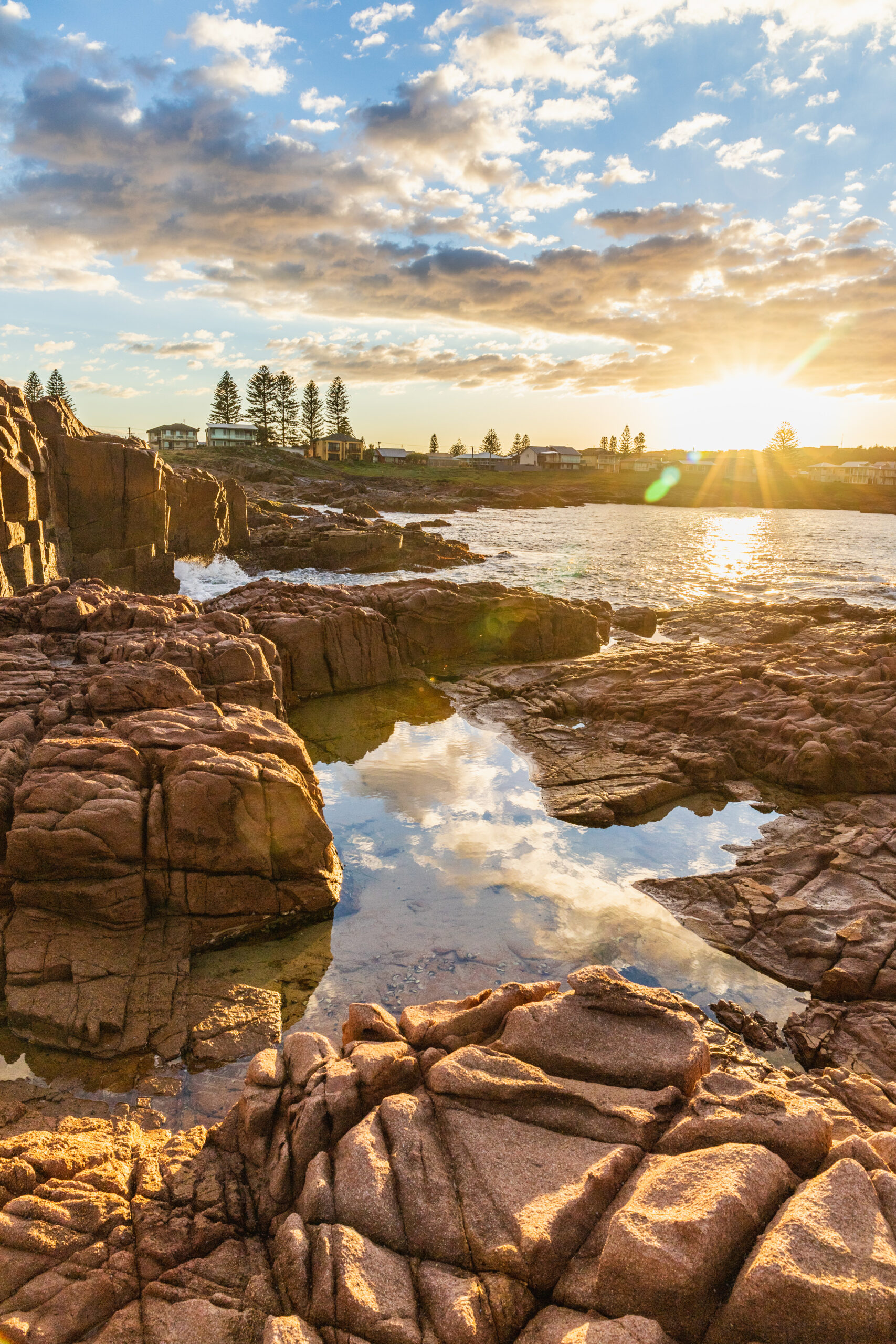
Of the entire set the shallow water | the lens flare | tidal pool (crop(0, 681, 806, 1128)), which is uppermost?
the lens flare

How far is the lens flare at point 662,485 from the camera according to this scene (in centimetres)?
15575

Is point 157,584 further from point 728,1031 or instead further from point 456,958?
point 728,1031

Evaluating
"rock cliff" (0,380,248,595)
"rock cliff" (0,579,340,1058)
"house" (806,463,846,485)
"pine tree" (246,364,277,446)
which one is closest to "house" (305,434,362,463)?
"pine tree" (246,364,277,446)

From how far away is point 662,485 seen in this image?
17150 centimetres

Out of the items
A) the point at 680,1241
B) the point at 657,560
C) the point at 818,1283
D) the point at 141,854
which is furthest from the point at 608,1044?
the point at 657,560

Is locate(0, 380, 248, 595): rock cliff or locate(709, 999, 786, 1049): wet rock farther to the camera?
locate(0, 380, 248, 595): rock cliff

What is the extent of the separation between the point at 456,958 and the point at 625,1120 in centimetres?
498

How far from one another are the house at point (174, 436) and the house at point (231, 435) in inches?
156

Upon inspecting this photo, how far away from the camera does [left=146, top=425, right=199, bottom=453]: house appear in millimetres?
143750

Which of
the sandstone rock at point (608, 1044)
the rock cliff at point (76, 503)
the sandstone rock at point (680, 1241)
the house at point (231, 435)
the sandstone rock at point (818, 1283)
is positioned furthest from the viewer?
the house at point (231, 435)

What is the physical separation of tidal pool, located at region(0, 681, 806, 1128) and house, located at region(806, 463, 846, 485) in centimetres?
19598

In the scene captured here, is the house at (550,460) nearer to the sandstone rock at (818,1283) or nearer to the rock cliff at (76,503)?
the rock cliff at (76,503)

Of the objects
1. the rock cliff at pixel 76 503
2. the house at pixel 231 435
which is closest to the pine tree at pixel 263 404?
the house at pixel 231 435

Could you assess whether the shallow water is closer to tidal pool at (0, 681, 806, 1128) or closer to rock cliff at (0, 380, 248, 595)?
rock cliff at (0, 380, 248, 595)
